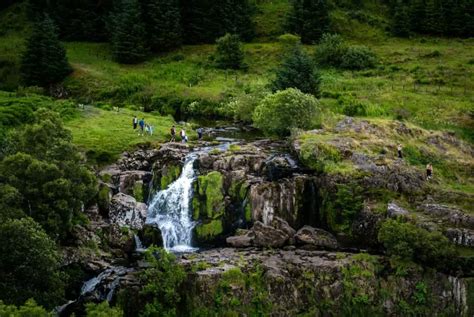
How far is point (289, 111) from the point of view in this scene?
6719cm

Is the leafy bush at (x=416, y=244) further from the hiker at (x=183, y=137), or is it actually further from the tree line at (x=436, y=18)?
the tree line at (x=436, y=18)

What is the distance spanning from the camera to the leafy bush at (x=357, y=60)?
336ft

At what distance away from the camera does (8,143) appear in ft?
169

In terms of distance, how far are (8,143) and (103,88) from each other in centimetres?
4855

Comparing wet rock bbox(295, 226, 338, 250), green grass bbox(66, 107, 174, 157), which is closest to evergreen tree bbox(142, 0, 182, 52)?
green grass bbox(66, 107, 174, 157)

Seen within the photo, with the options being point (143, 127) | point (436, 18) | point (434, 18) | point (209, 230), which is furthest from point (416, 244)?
point (436, 18)

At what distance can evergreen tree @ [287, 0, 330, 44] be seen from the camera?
379 feet

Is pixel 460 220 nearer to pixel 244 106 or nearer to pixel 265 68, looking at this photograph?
pixel 244 106

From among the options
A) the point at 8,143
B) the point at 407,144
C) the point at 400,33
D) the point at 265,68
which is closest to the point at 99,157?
the point at 8,143

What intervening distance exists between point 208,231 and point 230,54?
58.1 metres

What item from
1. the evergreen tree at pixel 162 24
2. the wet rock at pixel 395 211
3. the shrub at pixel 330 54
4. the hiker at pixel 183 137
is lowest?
the wet rock at pixel 395 211

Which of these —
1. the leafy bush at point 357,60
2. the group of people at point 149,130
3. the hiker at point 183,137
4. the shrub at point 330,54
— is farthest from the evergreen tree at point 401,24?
the hiker at point 183,137

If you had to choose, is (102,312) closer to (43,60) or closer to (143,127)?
(143,127)

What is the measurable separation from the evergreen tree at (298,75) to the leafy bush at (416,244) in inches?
1538
